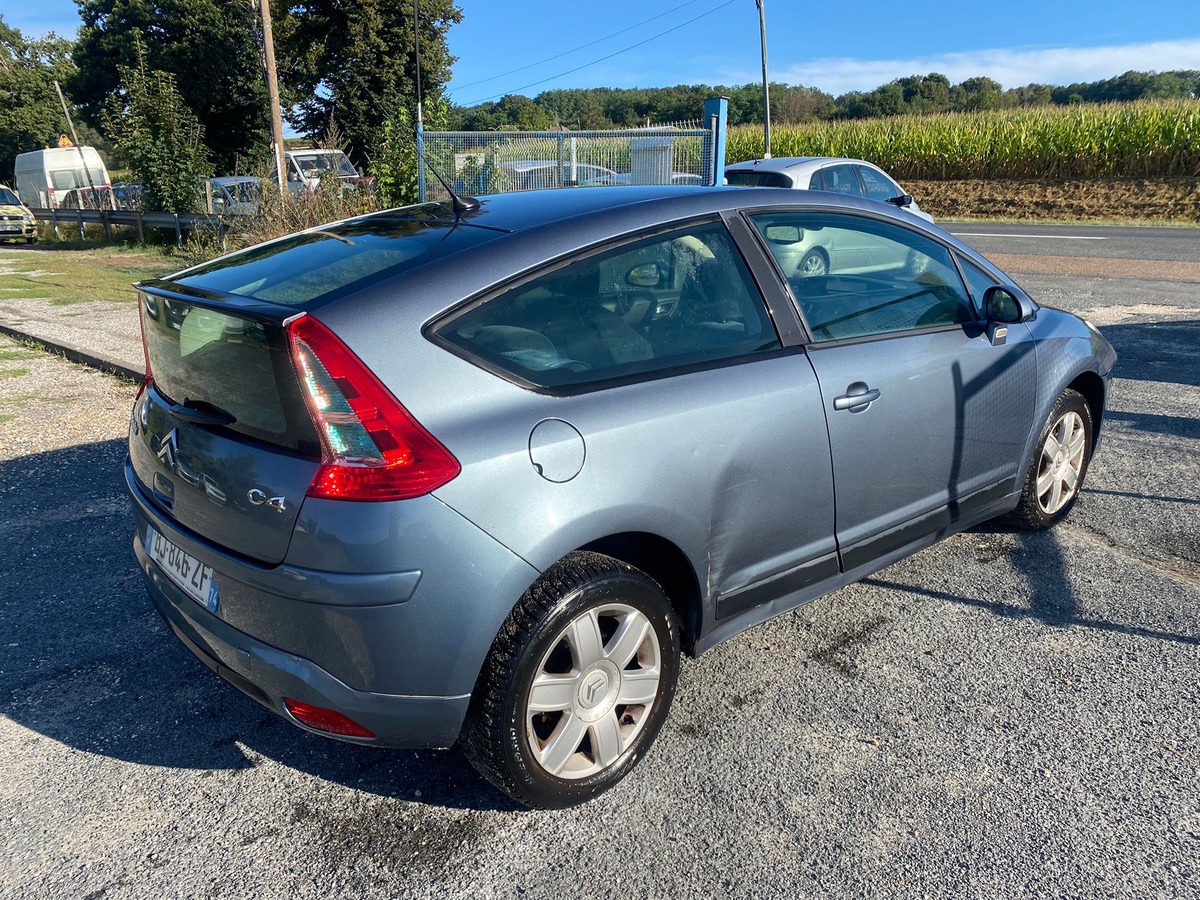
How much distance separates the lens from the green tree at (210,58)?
131 ft

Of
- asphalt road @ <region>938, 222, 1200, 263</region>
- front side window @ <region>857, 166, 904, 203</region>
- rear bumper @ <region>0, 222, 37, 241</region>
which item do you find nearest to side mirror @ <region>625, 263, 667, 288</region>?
front side window @ <region>857, 166, 904, 203</region>

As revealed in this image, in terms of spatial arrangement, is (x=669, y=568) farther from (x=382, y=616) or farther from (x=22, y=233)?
(x=22, y=233)

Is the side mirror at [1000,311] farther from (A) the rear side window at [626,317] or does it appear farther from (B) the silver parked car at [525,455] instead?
(A) the rear side window at [626,317]

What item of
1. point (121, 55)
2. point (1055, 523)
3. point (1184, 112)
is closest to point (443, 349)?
point (1055, 523)

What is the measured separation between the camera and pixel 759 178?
10.5 meters

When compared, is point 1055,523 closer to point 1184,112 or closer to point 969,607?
point 969,607

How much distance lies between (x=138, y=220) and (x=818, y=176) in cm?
1800

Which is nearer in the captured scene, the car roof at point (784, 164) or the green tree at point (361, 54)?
the car roof at point (784, 164)

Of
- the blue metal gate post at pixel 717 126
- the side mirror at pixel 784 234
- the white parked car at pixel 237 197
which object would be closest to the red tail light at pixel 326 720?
the side mirror at pixel 784 234

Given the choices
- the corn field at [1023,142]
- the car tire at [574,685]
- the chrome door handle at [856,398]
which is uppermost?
the corn field at [1023,142]

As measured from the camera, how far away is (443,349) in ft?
7.64

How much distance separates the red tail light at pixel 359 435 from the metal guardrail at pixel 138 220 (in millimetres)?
15201

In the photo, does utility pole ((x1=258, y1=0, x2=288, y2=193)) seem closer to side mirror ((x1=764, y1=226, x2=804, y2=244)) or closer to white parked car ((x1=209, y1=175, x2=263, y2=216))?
white parked car ((x1=209, y1=175, x2=263, y2=216))

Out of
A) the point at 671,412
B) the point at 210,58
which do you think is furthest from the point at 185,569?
the point at 210,58
